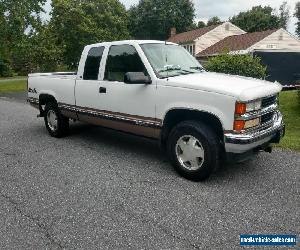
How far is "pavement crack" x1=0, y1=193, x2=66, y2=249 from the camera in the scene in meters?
3.52

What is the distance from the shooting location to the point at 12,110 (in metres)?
12.6

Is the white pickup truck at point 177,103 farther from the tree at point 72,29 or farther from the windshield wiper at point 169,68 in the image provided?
the tree at point 72,29

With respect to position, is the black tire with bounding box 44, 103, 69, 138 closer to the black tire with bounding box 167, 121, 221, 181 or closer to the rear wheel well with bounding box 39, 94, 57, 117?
the rear wheel well with bounding box 39, 94, 57, 117

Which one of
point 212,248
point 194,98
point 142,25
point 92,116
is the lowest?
point 212,248

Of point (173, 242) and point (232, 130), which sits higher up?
point (232, 130)

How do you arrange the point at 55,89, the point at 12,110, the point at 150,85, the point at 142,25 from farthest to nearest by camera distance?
the point at 142,25 < the point at 12,110 < the point at 55,89 < the point at 150,85

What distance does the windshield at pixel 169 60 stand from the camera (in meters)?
5.57

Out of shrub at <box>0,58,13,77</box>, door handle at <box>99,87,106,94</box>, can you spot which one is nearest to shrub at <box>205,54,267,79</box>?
door handle at <box>99,87,106,94</box>

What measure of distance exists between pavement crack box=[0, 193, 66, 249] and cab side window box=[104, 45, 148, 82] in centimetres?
268

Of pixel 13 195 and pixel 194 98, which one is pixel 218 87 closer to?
pixel 194 98

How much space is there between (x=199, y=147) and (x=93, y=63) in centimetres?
288

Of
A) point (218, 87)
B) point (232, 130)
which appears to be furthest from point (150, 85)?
point (232, 130)

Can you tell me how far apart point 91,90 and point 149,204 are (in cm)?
294

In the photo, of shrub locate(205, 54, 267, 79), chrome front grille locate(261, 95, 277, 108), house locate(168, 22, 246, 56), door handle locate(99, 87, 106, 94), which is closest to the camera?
chrome front grille locate(261, 95, 277, 108)
